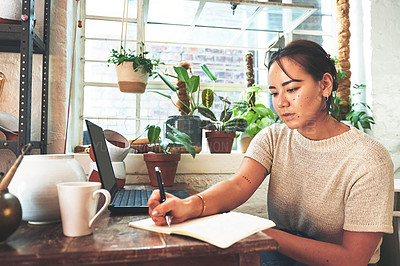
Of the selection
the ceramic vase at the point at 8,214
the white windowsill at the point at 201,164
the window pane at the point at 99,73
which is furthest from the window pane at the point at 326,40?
the ceramic vase at the point at 8,214

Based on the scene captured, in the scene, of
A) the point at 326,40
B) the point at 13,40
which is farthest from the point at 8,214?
the point at 326,40

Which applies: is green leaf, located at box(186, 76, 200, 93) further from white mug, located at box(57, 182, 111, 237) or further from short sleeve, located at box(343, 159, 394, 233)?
white mug, located at box(57, 182, 111, 237)

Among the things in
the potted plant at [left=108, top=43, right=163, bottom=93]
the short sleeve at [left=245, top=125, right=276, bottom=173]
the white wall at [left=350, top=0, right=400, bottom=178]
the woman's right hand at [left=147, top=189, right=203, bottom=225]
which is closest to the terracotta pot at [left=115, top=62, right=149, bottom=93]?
the potted plant at [left=108, top=43, right=163, bottom=93]

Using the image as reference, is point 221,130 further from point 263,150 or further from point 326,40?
point 326,40

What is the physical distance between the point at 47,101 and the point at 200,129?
0.88m

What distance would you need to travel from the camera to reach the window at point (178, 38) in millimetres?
2193

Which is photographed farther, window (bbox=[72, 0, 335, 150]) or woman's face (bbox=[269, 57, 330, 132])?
window (bbox=[72, 0, 335, 150])

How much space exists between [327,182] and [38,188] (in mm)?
940

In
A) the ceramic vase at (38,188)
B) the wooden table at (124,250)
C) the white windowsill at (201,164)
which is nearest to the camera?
the wooden table at (124,250)

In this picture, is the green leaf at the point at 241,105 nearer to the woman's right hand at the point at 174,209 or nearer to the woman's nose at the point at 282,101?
the woman's nose at the point at 282,101

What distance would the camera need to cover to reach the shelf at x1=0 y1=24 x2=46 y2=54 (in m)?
1.35

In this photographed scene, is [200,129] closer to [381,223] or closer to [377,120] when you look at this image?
[381,223]

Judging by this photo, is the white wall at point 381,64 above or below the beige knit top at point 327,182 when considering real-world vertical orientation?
above

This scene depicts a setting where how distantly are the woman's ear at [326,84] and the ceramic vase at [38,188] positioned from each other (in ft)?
3.04
